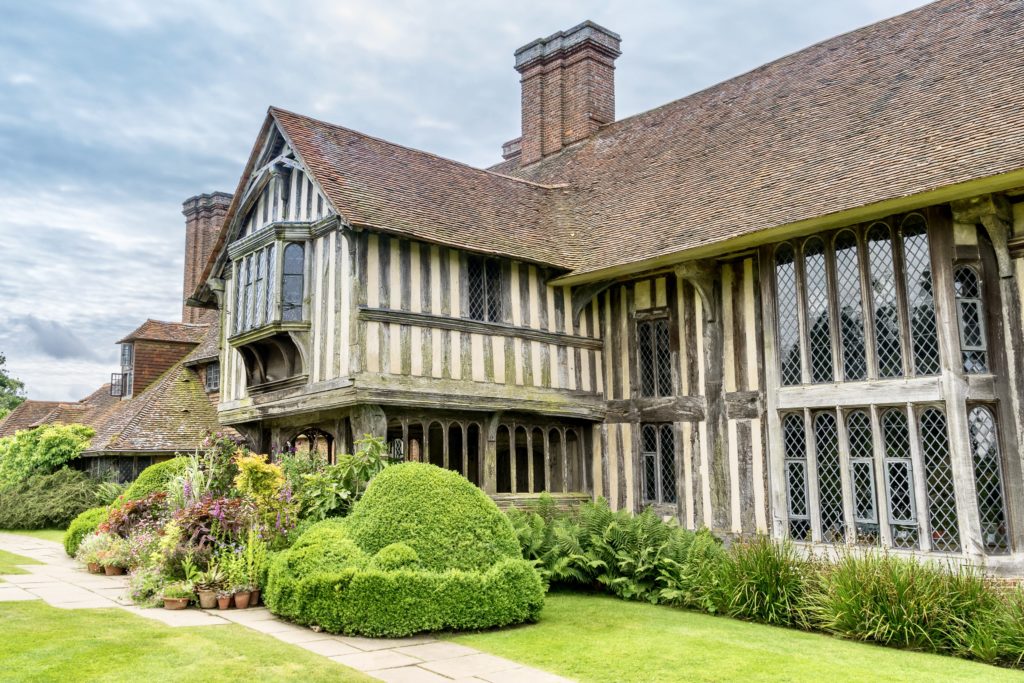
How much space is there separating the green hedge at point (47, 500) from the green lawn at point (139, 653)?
1345cm

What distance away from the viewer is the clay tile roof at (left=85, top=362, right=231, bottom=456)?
21.5 metres

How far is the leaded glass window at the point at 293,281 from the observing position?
41.6 ft

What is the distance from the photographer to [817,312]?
37.1 feet

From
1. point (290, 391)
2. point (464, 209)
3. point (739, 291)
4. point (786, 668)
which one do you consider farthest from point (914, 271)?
point (290, 391)

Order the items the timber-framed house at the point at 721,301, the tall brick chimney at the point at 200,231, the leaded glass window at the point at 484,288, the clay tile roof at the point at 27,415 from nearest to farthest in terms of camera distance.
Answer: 1. the timber-framed house at the point at 721,301
2. the leaded glass window at the point at 484,288
3. the tall brick chimney at the point at 200,231
4. the clay tile roof at the point at 27,415

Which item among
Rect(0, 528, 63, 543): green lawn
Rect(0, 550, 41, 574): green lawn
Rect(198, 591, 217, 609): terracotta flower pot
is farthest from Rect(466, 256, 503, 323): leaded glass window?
Rect(0, 528, 63, 543): green lawn

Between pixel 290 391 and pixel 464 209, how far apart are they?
4.14m

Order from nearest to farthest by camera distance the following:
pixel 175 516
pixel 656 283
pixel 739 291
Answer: pixel 175 516 → pixel 739 291 → pixel 656 283

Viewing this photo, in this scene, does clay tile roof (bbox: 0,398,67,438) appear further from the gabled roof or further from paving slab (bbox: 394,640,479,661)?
paving slab (bbox: 394,640,479,661)

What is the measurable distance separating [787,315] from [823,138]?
2.96m

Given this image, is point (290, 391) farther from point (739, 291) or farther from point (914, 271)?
point (914, 271)

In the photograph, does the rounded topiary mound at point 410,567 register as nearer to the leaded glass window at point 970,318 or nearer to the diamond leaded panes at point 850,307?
the diamond leaded panes at point 850,307

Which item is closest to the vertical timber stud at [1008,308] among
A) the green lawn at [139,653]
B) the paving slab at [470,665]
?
the paving slab at [470,665]

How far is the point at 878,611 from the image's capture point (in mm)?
8000
